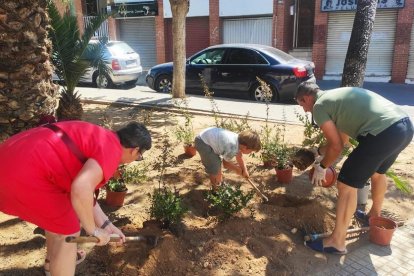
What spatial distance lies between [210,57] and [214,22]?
24.4 feet

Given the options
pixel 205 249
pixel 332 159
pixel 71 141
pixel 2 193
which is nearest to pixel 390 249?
pixel 332 159

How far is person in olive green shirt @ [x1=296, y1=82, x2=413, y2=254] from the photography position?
10.7 feet

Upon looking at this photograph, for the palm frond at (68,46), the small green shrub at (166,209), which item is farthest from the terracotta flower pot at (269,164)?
the palm frond at (68,46)

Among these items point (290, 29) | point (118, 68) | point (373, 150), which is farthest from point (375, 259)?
point (290, 29)

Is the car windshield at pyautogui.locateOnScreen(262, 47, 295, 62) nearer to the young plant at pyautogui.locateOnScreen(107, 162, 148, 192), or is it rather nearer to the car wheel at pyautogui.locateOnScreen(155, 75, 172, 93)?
the car wheel at pyautogui.locateOnScreen(155, 75, 172, 93)

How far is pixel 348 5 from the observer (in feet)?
51.5

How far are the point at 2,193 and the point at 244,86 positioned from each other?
30.4 feet

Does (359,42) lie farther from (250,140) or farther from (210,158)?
(210,158)

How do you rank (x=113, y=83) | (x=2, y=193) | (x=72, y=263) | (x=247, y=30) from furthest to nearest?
(x=247, y=30) < (x=113, y=83) < (x=72, y=263) < (x=2, y=193)

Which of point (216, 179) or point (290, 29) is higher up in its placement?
point (290, 29)

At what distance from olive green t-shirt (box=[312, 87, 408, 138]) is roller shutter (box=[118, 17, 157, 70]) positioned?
727 inches

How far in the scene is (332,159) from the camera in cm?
353

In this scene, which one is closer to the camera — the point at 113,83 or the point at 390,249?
the point at 390,249

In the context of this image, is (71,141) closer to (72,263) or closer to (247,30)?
(72,263)
